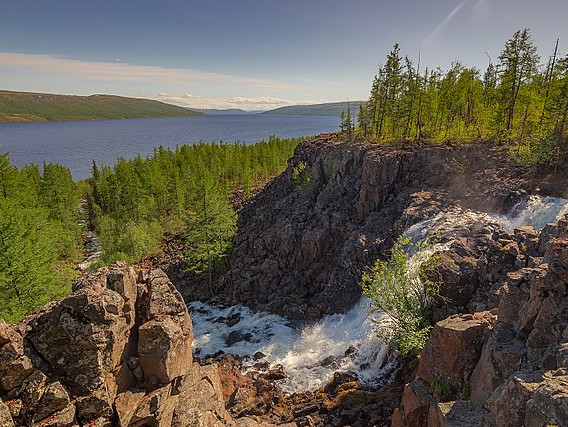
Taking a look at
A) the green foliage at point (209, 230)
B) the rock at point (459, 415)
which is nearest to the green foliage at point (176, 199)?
the green foliage at point (209, 230)

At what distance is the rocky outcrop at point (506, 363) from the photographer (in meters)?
11.1

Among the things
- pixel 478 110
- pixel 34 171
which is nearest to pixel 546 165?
pixel 478 110

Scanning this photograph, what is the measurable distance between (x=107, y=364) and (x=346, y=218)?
116 feet

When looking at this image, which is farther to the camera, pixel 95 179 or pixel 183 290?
pixel 95 179

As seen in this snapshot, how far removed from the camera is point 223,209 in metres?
52.0

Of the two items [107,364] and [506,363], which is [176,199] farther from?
[506,363]

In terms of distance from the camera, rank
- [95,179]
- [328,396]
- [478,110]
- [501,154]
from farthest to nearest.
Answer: [95,179] → [478,110] → [501,154] → [328,396]

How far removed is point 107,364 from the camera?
49.8ft

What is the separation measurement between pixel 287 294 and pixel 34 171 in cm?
7587

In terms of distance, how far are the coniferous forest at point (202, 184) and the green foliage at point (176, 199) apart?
242 mm

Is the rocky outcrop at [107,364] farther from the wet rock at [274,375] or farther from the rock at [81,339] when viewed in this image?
the wet rock at [274,375]

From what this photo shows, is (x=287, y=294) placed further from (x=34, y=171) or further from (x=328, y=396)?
(x=34, y=171)

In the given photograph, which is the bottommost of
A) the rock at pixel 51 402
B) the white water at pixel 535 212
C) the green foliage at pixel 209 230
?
the green foliage at pixel 209 230

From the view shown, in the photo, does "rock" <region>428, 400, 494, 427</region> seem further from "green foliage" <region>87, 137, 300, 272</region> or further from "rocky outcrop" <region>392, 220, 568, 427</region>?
"green foliage" <region>87, 137, 300, 272</region>
